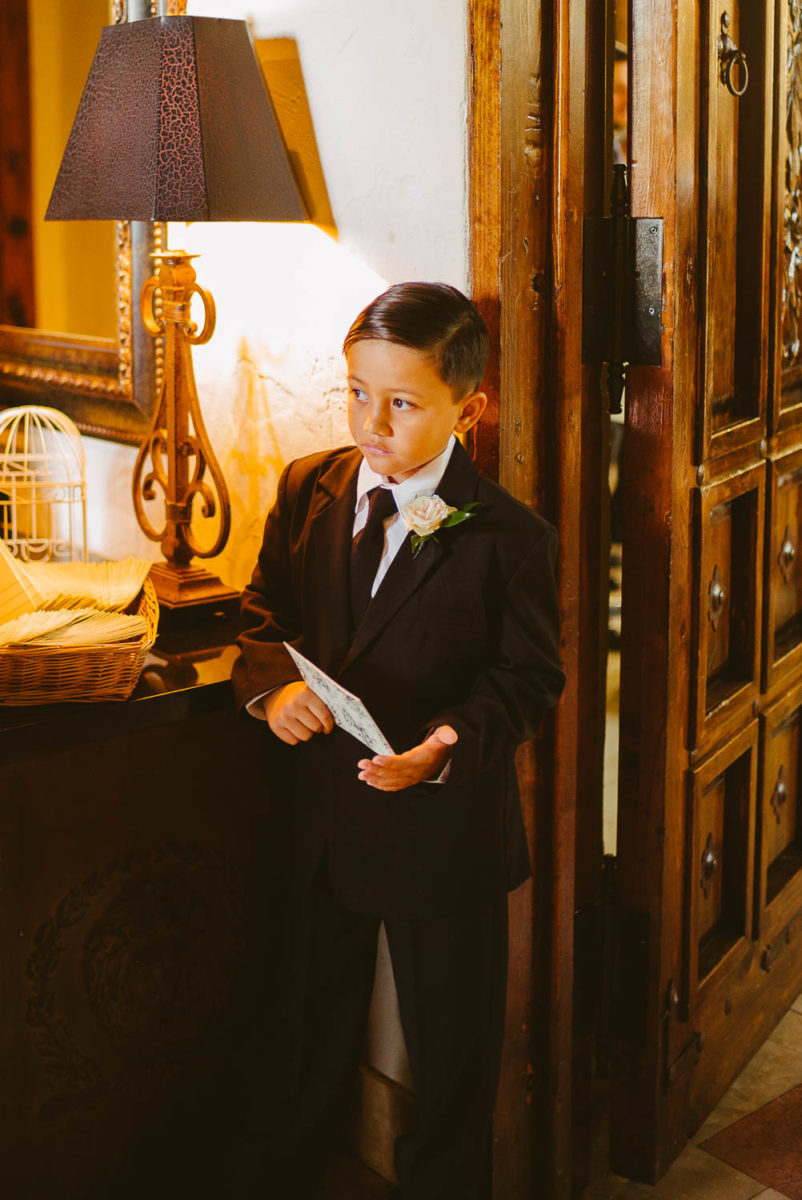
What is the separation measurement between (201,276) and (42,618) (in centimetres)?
76

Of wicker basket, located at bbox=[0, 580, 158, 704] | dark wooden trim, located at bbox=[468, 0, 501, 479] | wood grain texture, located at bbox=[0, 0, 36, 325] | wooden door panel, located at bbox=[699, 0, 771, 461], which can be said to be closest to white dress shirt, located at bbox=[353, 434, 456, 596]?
dark wooden trim, located at bbox=[468, 0, 501, 479]

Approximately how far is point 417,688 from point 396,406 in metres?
0.35

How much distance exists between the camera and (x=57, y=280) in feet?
8.51

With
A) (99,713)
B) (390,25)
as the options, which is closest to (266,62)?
(390,25)

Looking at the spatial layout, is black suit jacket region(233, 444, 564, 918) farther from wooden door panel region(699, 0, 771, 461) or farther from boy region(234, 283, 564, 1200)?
wooden door panel region(699, 0, 771, 461)

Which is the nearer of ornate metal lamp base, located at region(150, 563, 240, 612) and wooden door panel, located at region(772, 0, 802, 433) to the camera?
ornate metal lamp base, located at region(150, 563, 240, 612)

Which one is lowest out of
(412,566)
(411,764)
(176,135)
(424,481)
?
(411,764)

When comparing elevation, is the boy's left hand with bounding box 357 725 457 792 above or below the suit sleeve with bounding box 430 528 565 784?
below

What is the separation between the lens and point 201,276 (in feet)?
6.91

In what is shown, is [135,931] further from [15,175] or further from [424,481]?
[15,175]

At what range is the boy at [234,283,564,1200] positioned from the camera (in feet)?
4.79

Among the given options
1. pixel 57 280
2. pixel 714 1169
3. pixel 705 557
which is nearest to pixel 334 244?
pixel 705 557

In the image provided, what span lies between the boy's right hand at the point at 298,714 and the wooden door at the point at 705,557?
605 mm

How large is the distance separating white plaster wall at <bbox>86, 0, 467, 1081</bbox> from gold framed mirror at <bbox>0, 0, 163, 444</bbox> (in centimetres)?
21
